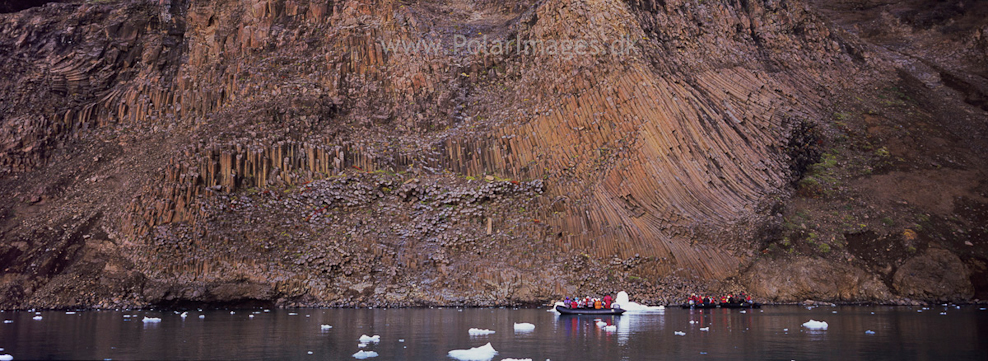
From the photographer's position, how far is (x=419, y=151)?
41906 millimetres

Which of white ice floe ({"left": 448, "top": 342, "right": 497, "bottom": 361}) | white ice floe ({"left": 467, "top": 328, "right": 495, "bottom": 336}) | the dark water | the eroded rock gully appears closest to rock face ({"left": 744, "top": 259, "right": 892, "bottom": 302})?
the eroded rock gully

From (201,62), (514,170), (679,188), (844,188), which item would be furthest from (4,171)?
(844,188)

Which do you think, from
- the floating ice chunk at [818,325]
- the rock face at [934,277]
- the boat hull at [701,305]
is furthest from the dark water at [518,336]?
the rock face at [934,277]

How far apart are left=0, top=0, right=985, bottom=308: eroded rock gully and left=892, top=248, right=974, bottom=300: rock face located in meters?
0.17

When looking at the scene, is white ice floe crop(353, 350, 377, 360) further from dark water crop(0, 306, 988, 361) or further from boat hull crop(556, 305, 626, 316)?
boat hull crop(556, 305, 626, 316)

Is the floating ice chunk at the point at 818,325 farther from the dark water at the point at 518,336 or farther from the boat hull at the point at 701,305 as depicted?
the boat hull at the point at 701,305

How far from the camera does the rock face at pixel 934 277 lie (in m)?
32.9

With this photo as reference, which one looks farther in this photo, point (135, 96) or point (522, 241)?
point (135, 96)

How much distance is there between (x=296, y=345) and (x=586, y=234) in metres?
20.7

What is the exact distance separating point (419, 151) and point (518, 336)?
23.1 m

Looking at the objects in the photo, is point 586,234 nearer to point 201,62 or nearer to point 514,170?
point 514,170

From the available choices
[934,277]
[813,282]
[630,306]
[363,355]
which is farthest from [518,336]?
[934,277]

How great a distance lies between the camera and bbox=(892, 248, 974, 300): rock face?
32906 millimetres

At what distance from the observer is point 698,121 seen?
37625 mm
